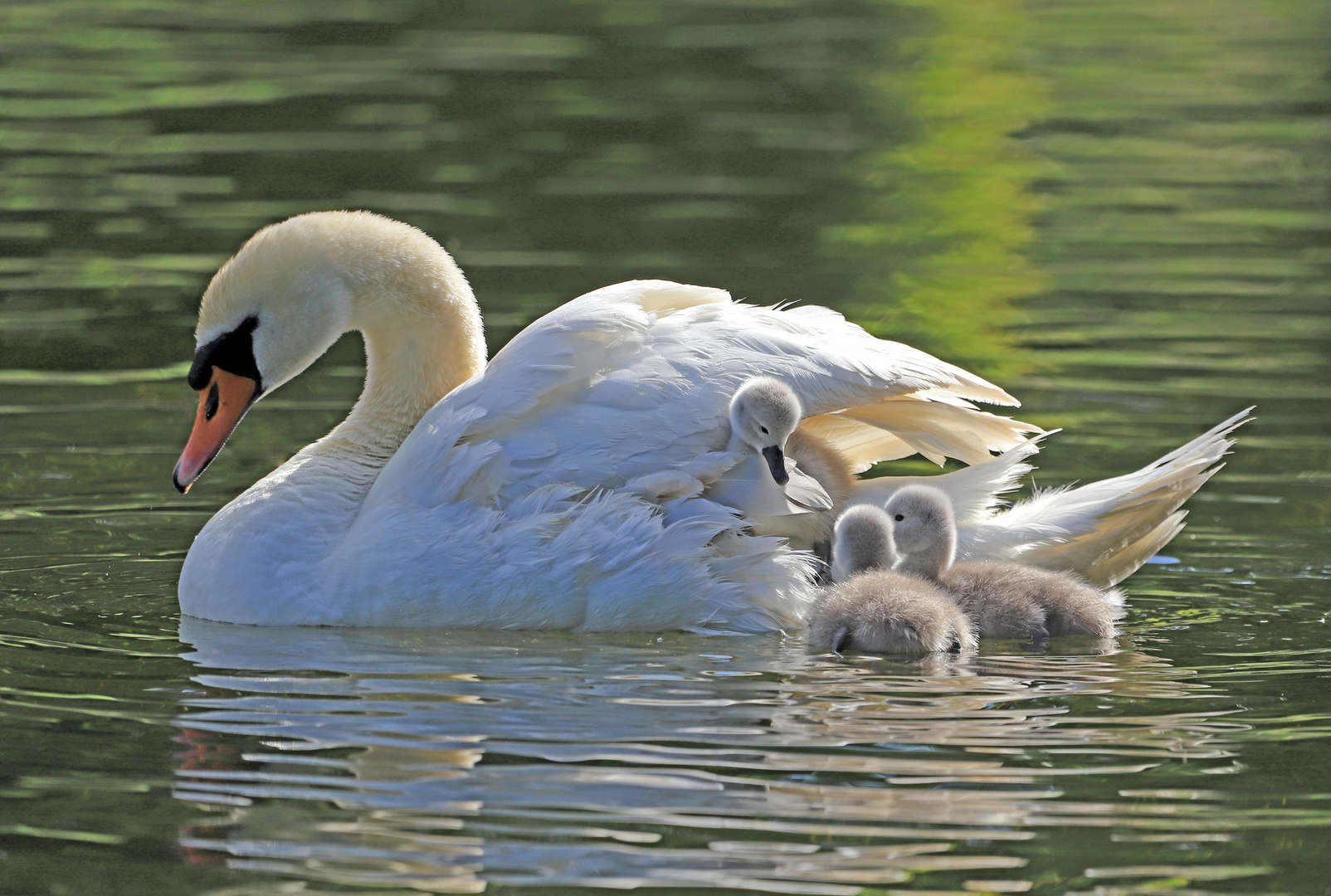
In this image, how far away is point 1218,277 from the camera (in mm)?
12859

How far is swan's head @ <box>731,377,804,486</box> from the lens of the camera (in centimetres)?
648

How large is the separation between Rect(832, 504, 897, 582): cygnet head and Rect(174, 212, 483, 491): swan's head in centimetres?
176

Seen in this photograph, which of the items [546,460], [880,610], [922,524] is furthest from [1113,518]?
[546,460]

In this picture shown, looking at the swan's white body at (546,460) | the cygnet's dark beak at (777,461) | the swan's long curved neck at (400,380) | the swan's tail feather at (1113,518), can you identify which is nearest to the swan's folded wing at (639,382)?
the swan's white body at (546,460)

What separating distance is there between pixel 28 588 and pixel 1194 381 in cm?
603

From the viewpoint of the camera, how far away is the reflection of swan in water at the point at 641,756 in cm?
474

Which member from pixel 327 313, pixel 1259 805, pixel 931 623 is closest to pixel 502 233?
pixel 327 313

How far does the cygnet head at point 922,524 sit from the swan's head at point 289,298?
6.17 feet

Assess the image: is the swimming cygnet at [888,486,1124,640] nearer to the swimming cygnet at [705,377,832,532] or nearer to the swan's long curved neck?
the swimming cygnet at [705,377,832,532]

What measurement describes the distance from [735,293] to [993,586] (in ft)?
19.5

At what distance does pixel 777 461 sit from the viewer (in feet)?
21.5

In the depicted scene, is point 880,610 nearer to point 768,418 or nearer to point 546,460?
point 768,418

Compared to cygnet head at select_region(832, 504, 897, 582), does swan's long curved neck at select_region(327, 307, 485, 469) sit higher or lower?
higher

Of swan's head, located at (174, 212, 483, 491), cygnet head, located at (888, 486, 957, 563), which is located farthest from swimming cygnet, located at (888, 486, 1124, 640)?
swan's head, located at (174, 212, 483, 491)
